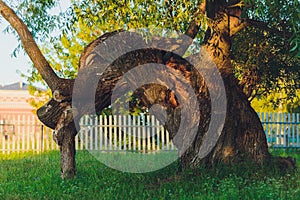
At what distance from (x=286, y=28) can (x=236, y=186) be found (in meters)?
4.84

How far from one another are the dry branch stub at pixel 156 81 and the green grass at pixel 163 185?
2.52 ft

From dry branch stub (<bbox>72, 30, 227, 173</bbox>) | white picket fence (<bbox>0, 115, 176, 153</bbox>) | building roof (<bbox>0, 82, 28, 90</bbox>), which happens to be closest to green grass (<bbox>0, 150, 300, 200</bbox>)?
dry branch stub (<bbox>72, 30, 227, 173</bbox>)

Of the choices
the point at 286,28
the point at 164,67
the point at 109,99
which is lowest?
the point at 109,99

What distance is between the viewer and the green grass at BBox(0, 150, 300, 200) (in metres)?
7.71

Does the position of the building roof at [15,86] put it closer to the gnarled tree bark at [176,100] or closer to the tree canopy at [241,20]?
the tree canopy at [241,20]

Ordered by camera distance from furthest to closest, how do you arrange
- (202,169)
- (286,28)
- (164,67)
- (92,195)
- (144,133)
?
(144,133), (286,28), (164,67), (202,169), (92,195)

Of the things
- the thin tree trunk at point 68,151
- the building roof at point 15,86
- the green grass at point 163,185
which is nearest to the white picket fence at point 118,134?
the green grass at point 163,185

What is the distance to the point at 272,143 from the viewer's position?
18359mm

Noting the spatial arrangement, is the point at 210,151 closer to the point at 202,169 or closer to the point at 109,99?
the point at 202,169

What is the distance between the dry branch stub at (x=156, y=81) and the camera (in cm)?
939

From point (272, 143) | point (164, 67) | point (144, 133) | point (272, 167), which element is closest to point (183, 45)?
point (164, 67)

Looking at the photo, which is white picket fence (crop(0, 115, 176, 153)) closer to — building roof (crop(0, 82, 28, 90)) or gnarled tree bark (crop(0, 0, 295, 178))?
gnarled tree bark (crop(0, 0, 295, 178))

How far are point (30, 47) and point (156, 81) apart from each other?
2.63 metres

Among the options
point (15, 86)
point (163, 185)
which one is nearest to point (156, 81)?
point (163, 185)
